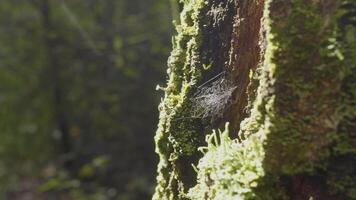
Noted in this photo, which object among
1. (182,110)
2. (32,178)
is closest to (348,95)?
(182,110)

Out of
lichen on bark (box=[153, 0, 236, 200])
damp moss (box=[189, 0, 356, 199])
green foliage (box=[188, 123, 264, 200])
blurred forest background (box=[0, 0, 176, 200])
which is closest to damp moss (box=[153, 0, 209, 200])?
lichen on bark (box=[153, 0, 236, 200])

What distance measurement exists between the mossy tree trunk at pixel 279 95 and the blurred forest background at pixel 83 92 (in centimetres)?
333

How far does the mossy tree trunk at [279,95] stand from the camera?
1260 mm

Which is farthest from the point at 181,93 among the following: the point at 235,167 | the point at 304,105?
the point at 304,105

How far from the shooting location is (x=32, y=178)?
6199mm

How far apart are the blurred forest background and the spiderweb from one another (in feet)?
10.7

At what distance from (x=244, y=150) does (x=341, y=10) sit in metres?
0.44

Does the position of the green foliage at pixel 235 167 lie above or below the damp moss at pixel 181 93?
below

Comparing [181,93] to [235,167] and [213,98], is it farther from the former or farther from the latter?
[235,167]

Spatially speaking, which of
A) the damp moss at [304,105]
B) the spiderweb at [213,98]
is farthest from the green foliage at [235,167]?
the spiderweb at [213,98]

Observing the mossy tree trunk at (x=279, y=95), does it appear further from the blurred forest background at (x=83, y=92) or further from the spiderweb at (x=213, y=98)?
the blurred forest background at (x=83, y=92)

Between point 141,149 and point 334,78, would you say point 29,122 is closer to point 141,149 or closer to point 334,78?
point 141,149

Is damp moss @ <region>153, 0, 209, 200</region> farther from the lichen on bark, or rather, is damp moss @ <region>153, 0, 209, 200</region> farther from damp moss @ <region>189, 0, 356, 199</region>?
damp moss @ <region>189, 0, 356, 199</region>

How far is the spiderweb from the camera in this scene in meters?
1.64
